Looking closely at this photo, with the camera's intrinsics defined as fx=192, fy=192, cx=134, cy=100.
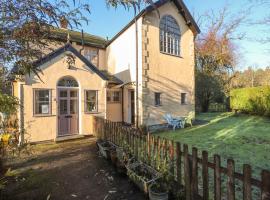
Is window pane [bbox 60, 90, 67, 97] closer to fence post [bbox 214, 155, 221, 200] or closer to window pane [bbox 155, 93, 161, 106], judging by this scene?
window pane [bbox 155, 93, 161, 106]

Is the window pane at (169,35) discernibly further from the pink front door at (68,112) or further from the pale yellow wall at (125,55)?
the pink front door at (68,112)

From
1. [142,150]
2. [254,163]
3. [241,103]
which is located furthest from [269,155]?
[241,103]

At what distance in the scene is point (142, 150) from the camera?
5.45 meters

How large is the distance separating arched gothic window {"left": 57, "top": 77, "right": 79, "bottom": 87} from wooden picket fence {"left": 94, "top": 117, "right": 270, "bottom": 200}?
16.0 feet

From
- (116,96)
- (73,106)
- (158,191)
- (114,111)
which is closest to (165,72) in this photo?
(116,96)

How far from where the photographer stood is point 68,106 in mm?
10891

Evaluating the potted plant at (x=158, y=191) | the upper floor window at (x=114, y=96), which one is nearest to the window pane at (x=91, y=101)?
the upper floor window at (x=114, y=96)

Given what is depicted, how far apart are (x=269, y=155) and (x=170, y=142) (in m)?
5.59

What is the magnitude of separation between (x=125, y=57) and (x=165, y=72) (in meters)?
3.22

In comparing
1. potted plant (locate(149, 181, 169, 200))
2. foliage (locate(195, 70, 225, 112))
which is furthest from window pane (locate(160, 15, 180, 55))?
potted plant (locate(149, 181, 169, 200))

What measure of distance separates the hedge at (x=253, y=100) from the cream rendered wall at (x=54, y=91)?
1646 centimetres

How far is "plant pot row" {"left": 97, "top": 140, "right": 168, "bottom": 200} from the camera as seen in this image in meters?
4.08

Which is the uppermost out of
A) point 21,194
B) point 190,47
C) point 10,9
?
point 190,47

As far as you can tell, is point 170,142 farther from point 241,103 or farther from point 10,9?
point 241,103
